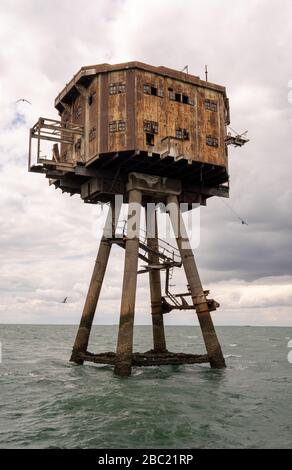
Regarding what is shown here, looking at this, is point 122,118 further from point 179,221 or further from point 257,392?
point 257,392

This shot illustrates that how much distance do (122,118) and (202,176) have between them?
518 centimetres

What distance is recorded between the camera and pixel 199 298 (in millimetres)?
20406

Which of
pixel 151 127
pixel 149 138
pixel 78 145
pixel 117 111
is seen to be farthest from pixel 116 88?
pixel 78 145

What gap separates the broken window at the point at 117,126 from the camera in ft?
64.3

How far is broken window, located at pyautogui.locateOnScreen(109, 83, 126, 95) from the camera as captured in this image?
19984 millimetres

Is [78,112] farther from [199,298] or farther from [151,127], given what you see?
[199,298]

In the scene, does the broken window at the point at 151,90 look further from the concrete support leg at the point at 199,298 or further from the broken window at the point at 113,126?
the concrete support leg at the point at 199,298

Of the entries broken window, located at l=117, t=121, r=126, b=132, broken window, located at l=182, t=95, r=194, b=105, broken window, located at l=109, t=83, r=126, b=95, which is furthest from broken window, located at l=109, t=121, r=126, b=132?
broken window, located at l=182, t=95, r=194, b=105

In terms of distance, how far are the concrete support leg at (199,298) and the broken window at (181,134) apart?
3204 mm

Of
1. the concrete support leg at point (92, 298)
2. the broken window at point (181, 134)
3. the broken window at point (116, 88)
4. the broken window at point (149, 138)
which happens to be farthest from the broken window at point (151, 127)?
the concrete support leg at point (92, 298)

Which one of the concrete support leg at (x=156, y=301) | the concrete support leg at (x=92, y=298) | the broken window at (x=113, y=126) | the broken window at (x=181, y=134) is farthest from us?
the concrete support leg at (x=156, y=301)

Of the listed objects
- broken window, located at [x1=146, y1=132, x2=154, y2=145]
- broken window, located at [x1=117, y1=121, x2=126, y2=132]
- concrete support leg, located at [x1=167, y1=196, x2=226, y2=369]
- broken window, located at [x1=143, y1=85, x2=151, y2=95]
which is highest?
broken window, located at [x1=143, y1=85, x2=151, y2=95]

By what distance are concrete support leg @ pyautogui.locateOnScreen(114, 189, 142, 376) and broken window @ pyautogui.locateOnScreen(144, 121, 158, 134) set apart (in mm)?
2721

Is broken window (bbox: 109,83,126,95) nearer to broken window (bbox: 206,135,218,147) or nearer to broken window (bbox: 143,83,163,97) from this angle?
broken window (bbox: 143,83,163,97)
